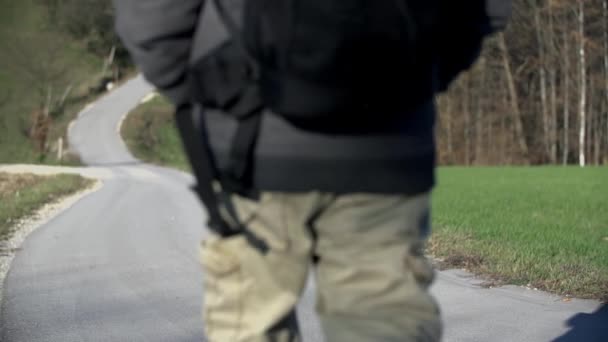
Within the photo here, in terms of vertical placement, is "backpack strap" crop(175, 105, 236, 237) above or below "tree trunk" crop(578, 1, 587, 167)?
above

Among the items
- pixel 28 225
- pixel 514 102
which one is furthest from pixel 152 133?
pixel 28 225

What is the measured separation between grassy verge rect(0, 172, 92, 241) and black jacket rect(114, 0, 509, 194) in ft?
25.4

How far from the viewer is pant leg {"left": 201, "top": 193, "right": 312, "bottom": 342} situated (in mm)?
1724

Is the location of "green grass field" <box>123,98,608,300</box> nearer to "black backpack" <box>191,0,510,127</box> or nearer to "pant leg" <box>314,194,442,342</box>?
"pant leg" <box>314,194,442,342</box>

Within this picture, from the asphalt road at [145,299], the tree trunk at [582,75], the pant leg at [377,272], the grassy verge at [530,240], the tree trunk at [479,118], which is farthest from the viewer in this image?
the tree trunk at [479,118]

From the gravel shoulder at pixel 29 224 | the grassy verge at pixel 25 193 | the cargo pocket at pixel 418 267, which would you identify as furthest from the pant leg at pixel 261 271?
the grassy verge at pixel 25 193

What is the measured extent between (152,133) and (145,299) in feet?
138

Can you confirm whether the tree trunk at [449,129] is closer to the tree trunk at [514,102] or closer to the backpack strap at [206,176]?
the tree trunk at [514,102]

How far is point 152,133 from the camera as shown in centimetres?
4653

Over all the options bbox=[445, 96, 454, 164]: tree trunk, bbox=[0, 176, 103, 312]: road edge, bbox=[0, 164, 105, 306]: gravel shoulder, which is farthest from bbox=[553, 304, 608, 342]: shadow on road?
bbox=[445, 96, 454, 164]: tree trunk

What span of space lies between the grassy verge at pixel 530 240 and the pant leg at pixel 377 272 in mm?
3985

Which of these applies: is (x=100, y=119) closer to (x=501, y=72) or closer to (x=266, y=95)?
(x=501, y=72)

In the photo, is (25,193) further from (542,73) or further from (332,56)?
(542,73)

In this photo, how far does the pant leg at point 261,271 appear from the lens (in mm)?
1724
